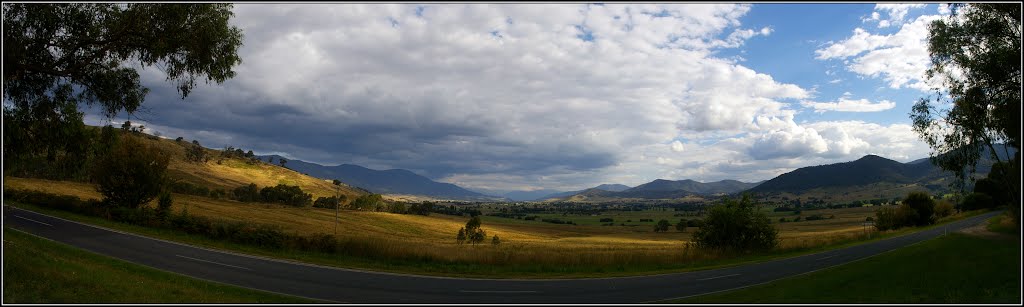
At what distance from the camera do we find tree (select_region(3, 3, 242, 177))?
15438mm

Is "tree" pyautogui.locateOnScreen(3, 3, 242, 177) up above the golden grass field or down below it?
above

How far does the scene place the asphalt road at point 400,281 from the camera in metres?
20.8

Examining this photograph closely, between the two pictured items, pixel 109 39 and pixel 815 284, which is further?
pixel 815 284

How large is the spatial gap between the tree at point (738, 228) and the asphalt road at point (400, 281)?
10060 mm

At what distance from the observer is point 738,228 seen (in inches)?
1754

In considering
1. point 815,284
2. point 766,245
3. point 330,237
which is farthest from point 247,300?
point 766,245

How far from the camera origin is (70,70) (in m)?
16.5

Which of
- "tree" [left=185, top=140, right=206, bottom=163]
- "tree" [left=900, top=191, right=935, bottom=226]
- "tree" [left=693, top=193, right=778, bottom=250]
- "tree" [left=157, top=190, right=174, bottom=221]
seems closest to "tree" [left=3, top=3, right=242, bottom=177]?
"tree" [left=157, top=190, right=174, bottom=221]

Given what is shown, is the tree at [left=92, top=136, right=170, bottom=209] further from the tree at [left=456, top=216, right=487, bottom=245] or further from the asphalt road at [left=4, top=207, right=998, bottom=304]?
the tree at [left=456, top=216, right=487, bottom=245]

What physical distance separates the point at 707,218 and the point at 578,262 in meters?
18.6

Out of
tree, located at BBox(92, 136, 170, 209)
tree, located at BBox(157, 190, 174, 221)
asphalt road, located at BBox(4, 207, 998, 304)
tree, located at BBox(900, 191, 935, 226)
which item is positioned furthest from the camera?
tree, located at BBox(900, 191, 935, 226)

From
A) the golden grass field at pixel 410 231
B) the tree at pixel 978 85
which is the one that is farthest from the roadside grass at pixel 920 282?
the golden grass field at pixel 410 231

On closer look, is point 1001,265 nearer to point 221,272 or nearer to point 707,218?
point 707,218

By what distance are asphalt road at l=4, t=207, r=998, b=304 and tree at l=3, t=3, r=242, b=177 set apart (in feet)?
29.4
